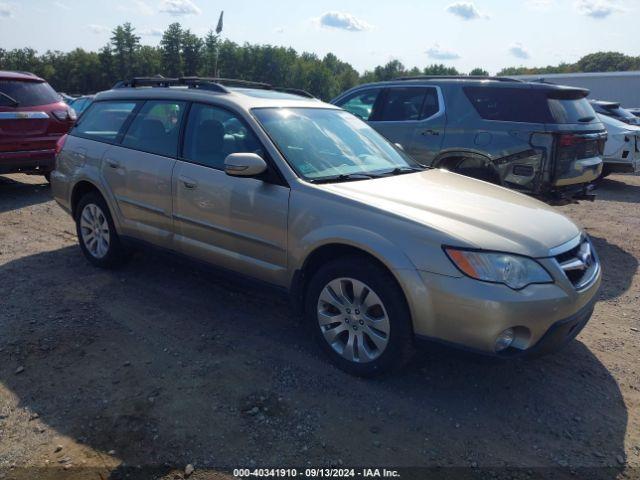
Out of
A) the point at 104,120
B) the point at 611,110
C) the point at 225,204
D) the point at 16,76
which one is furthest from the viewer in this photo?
the point at 611,110

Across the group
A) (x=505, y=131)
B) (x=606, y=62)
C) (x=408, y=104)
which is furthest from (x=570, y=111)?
(x=606, y=62)

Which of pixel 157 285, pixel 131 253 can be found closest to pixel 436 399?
pixel 157 285

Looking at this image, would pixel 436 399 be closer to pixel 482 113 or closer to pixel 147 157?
pixel 147 157

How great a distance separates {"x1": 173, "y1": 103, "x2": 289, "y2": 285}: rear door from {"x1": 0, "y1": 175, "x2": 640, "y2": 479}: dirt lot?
1.55ft

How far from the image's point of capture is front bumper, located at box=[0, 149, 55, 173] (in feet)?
26.0

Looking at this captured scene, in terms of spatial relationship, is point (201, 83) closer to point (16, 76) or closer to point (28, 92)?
point (28, 92)

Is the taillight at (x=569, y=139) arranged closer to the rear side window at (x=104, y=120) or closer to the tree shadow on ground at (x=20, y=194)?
the rear side window at (x=104, y=120)

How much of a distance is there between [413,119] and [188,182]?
3894 millimetres

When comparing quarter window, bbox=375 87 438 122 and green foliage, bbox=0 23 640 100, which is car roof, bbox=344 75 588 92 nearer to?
quarter window, bbox=375 87 438 122

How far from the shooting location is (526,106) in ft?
20.5

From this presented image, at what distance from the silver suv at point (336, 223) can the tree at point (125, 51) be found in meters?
81.3

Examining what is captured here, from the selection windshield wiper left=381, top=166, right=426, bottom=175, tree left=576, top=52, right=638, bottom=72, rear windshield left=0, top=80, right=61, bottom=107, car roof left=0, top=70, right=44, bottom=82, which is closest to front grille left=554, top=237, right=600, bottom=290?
windshield wiper left=381, top=166, right=426, bottom=175

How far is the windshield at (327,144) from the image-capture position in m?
3.80

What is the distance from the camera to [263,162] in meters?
3.57
